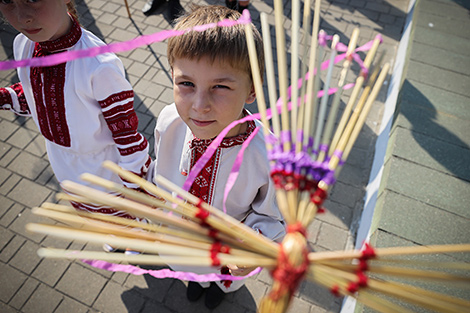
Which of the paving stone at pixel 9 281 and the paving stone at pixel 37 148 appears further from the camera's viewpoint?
the paving stone at pixel 37 148

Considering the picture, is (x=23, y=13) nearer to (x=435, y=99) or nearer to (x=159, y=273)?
Answer: (x=159, y=273)

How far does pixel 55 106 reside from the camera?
74.0 inches

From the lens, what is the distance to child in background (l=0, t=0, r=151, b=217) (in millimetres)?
1644

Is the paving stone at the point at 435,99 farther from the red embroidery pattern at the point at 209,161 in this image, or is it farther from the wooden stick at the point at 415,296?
the wooden stick at the point at 415,296

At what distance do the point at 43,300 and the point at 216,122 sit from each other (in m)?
2.51

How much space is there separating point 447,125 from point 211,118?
2.41 meters

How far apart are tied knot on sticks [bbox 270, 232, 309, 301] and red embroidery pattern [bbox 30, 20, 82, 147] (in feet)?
5.66

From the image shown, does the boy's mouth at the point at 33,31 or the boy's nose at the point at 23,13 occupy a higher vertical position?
the boy's nose at the point at 23,13

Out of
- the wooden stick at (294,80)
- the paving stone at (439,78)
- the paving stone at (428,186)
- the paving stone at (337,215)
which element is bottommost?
the paving stone at (337,215)

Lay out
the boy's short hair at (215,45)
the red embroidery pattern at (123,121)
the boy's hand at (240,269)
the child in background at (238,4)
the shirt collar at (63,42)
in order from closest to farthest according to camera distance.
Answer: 1. the boy's short hair at (215,45)
2. the boy's hand at (240,269)
3. the shirt collar at (63,42)
4. the red embroidery pattern at (123,121)
5. the child in background at (238,4)

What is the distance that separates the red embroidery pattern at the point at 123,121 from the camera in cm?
187

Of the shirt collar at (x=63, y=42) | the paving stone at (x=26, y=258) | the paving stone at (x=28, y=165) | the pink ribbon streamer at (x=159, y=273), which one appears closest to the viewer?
the pink ribbon streamer at (x=159, y=273)

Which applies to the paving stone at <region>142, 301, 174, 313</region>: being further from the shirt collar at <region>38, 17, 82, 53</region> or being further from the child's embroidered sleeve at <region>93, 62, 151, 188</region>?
the shirt collar at <region>38, 17, 82, 53</region>

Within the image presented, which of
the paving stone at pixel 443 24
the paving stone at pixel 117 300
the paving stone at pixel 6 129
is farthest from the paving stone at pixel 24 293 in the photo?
the paving stone at pixel 443 24
